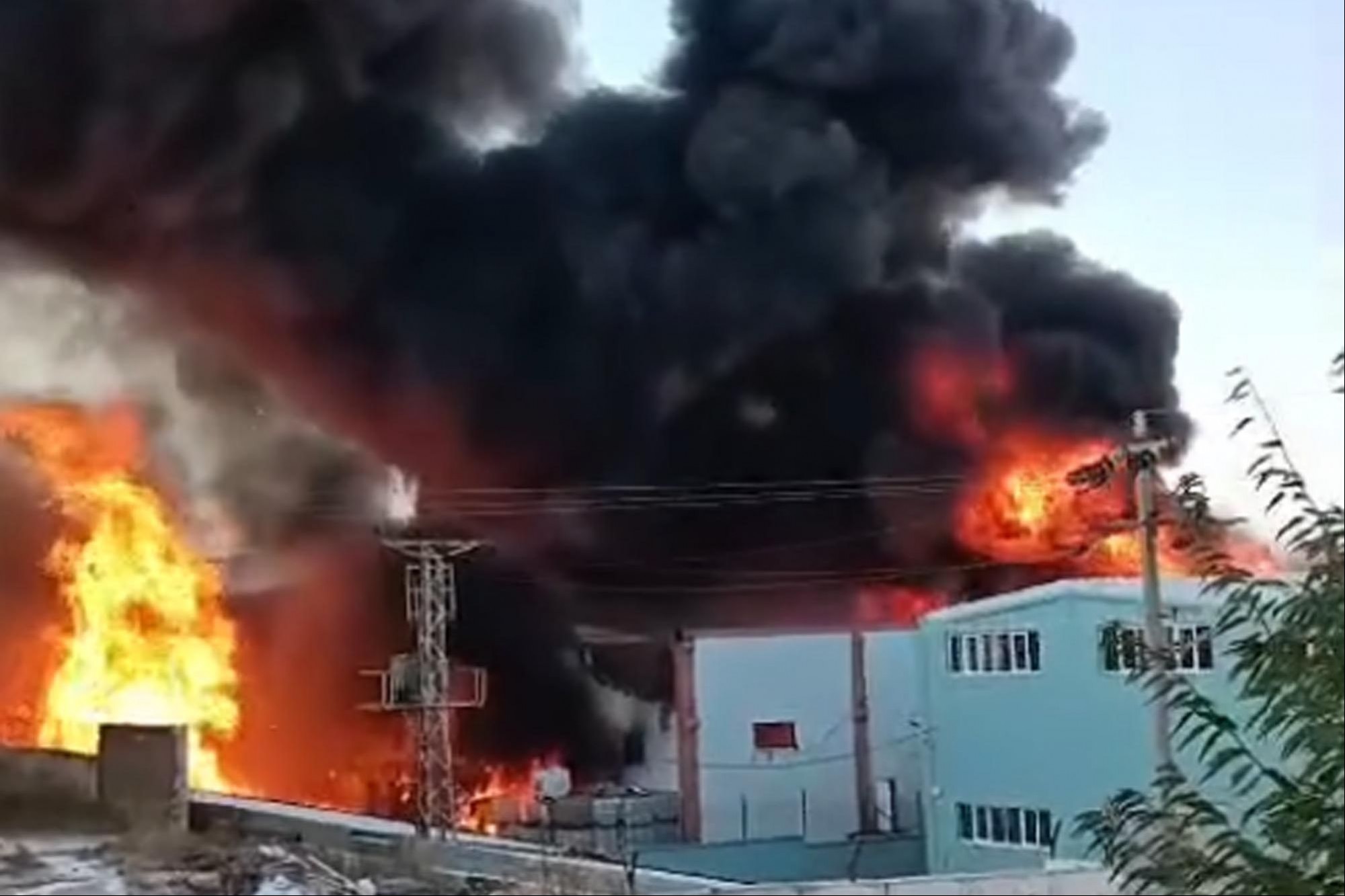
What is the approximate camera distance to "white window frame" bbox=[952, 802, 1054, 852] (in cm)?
2377

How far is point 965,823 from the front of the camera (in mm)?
25609

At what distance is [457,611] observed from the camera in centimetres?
3169

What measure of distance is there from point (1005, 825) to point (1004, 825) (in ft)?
0.21

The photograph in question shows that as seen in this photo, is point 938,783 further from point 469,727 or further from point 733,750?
point 469,727

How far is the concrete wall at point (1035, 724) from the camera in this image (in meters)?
22.6

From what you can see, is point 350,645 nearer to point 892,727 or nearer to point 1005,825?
point 892,727

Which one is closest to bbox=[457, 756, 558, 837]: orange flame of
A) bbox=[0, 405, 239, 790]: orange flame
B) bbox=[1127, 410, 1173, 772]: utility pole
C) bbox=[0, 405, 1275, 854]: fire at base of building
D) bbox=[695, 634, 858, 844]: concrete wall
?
bbox=[0, 405, 1275, 854]: fire at base of building

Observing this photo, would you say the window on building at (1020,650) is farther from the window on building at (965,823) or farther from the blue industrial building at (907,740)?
the window on building at (965,823)

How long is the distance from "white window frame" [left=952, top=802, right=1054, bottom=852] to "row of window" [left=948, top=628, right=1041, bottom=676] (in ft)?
5.93

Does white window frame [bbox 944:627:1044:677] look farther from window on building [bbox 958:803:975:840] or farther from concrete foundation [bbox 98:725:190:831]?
concrete foundation [bbox 98:725:190:831]

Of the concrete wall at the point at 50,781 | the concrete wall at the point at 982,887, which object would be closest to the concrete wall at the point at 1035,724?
the concrete wall at the point at 982,887

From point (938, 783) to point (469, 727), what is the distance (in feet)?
29.1

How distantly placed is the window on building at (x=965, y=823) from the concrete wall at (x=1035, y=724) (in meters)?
0.08

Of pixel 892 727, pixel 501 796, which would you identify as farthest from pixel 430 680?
pixel 892 727
